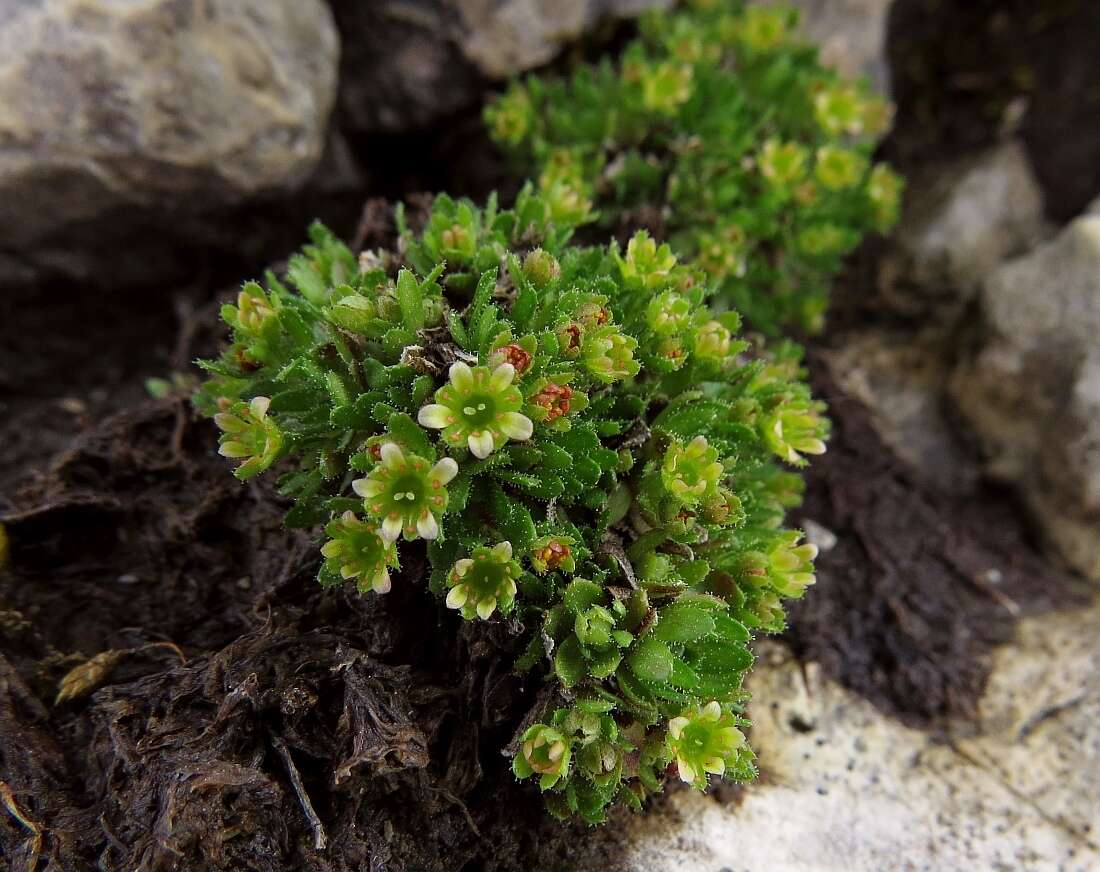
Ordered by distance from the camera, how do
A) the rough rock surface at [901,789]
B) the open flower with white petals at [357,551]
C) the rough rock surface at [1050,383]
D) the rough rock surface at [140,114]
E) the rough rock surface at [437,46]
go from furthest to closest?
the rough rock surface at [437,46] → the rough rock surface at [1050,383] → the rough rock surface at [140,114] → the rough rock surface at [901,789] → the open flower with white petals at [357,551]

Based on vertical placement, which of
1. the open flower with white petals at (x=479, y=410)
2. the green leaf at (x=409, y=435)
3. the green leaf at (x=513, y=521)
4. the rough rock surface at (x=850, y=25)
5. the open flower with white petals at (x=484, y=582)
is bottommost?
the open flower with white petals at (x=484, y=582)

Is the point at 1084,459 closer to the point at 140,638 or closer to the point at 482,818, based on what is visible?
the point at 482,818

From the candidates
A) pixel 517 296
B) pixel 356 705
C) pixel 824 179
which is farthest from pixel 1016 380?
pixel 356 705

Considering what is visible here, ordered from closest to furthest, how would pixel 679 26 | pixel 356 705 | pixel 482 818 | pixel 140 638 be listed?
pixel 356 705 < pixel 482 818 < pixel 140 638 < pixel 679 26

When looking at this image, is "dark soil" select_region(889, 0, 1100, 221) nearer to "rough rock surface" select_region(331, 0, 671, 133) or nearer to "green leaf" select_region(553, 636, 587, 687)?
"rough rock surface" select_region(331, 0, 671, 133)

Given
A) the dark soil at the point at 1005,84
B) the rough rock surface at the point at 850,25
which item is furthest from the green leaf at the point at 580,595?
the dark soil at the point at 1005,84

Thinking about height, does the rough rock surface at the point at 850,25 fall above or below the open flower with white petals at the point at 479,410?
above

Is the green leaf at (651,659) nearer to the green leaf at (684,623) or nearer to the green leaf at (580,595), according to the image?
the green leaf at (684,623)
